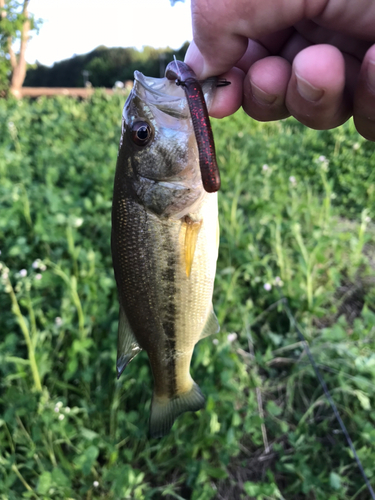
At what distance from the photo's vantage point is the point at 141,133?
3.85ft

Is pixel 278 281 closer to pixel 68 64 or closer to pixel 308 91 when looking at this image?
pixel 308 91

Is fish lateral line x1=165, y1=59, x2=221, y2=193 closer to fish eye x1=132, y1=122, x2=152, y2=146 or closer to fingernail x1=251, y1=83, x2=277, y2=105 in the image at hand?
fish eye x1=132, y1=122, x2=152, y2=146

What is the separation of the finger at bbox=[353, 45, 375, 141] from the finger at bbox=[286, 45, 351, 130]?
6 cm

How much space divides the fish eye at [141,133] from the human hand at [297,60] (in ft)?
1.04

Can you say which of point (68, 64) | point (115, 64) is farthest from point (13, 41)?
point (68, 64)

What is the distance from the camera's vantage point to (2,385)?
207cm

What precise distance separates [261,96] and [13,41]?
52.9 feet

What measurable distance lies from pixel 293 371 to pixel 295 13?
2.17 meters

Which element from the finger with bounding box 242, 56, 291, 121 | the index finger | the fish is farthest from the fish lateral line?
the finger with bounding box 242, 56, 291, 121

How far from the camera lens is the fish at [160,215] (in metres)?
1.17

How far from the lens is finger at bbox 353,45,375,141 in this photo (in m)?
0.99

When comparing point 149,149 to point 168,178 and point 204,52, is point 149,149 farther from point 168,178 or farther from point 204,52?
point 204,52

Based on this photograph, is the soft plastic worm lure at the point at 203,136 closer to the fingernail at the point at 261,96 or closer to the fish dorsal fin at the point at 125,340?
the fingernail at the point at 261,96

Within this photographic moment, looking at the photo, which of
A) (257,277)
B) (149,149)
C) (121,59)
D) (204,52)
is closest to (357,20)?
Result: (204,52)
